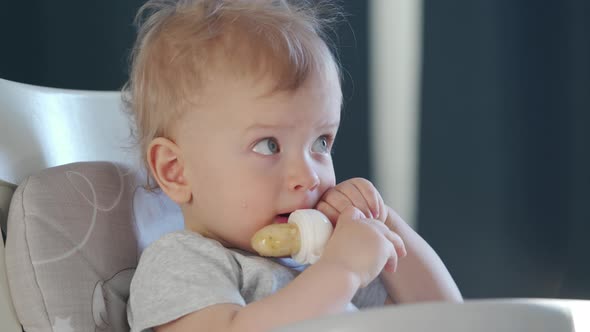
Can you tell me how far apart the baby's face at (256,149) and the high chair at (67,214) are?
5.8 inches

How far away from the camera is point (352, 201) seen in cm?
94

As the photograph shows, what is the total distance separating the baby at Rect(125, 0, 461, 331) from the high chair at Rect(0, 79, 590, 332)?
65mm

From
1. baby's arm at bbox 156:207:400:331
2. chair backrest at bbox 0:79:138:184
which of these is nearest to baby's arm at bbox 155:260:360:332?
baby's arm at bbox 156:207:400:331

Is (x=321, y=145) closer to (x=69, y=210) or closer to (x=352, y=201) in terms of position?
(x=352, y=201)

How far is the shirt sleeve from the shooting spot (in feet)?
2.68

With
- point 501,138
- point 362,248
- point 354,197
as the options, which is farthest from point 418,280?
point 501,138

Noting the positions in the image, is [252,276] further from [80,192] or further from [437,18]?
[437,18]

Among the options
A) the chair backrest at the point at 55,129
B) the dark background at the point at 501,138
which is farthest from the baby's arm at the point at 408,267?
the dark background at the point at 501,138

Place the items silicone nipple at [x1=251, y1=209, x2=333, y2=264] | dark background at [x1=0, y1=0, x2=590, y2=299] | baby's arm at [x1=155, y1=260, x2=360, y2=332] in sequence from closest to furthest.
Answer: baby's arm at [x1=155, y1=260, x2=360, y2=332] → silicone nipple at [x1=251, y1=209, x2=333, y2=264] → dark background at [x1=0, y1=0, x2=590, y2=299]

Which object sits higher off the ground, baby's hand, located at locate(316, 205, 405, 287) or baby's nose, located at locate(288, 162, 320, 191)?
baby's nose, located at locate(288, 162, 320, 191)

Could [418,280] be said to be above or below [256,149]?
below

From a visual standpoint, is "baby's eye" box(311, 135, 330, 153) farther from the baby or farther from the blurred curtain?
the blurred curtain

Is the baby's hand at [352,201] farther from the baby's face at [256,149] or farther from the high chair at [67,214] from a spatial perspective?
the high chair at [67,214]

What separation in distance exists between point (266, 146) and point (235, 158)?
0.04 meters
